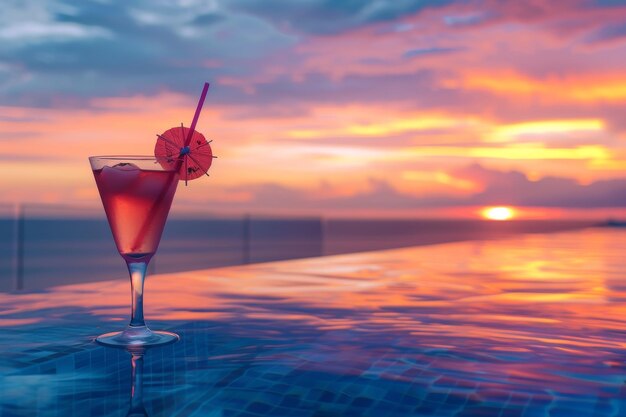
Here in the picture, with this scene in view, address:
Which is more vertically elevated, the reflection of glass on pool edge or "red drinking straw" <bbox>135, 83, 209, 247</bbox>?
"red drinking straw" <bbox>135, 83, 209, 247</bbox>

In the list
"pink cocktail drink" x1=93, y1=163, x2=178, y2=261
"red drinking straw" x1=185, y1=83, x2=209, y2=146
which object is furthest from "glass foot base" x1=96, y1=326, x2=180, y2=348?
"red drinking straw" x1=185, y1=83, x2=209, y2=146

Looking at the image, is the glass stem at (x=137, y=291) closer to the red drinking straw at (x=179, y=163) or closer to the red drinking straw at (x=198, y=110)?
the red drinking straw at (x=179, y=163)

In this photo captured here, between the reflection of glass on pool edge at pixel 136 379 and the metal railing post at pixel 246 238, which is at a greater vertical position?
the metal railing post at pixel 246 238

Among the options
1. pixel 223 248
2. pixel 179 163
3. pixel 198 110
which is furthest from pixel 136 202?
pixel 223 248

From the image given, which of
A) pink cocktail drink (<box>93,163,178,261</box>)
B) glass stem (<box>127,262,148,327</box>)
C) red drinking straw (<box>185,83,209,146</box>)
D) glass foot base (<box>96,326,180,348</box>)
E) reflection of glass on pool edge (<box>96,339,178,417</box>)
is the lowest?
reflection of glass on pool edge (<box>96,339,178,417</box>)

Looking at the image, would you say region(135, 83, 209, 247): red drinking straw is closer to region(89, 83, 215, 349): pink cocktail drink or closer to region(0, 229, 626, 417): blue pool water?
region(89, 83, 215, 349): pink cocktail drink

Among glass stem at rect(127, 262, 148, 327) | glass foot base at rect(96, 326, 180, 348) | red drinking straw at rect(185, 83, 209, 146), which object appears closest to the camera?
glass foot base at rect(96, 326, 180, 348)

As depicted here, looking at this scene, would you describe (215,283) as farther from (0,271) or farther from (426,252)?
(0,271)

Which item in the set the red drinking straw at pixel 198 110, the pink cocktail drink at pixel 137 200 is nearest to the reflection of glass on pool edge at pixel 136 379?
the pink cocktail drink at pixel 137 200

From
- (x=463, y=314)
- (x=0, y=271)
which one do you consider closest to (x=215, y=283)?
(x=463, y=314)
